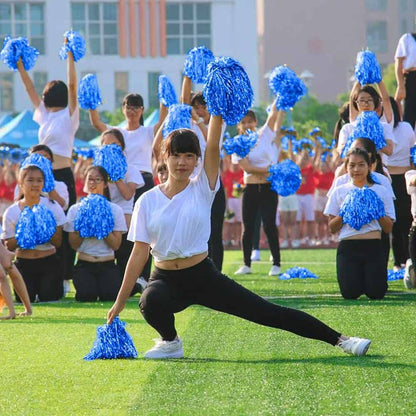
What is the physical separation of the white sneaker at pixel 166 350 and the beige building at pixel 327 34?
287ft

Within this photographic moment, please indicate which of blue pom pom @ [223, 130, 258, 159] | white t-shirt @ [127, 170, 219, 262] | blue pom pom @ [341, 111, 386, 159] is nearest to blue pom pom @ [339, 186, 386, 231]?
blue pom pom @ [341, 111, 386, 159]

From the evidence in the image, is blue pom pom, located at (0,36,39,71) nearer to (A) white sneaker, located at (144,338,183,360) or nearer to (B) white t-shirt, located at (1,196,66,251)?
(B) white t-shirt, located at (1,196,66,251)

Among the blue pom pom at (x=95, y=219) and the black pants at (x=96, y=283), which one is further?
the black pants at (x=96, y=283)

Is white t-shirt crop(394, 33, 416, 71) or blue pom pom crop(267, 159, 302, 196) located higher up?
white t-shirt crop(394, 33, 416, 71)

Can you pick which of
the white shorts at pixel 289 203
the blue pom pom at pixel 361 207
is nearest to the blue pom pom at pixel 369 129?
the blue pom pom at pixel 361 207

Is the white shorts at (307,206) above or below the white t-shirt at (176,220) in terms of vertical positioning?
below

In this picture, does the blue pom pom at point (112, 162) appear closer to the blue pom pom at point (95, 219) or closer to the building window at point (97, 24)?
the blue pom pom at point (95, 219)

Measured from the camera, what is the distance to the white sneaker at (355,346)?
6281mm

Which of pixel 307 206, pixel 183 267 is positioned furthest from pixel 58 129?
pixel 307 206

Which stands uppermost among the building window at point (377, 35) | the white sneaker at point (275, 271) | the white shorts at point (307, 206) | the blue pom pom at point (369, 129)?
the building window at point (377, 35)

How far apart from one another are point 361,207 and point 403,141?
202 centimetres

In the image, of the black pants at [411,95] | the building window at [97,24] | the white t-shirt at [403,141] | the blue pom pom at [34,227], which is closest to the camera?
the blue pom pom at [34,227]

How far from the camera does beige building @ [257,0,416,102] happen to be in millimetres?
93688

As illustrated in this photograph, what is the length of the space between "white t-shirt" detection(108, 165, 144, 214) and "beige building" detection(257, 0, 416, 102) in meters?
83.3
